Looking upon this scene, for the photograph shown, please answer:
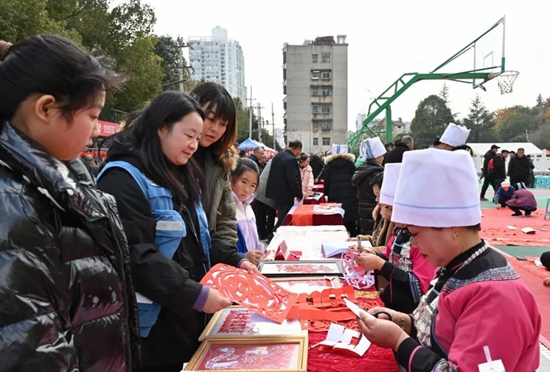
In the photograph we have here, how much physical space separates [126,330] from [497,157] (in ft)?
44.6

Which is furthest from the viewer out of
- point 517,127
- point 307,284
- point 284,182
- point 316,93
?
point 517,127

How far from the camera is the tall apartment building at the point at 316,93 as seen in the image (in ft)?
171

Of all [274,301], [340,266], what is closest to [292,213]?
[340,266]

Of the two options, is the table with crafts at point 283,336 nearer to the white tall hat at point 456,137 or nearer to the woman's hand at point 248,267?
the woman's hand at point 248,267

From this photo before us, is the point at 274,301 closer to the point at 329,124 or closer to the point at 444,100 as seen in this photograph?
the point at 329,124

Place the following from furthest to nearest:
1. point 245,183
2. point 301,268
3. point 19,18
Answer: point 19,18 → point 245,183 → point 301,268

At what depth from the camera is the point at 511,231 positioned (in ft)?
25.1

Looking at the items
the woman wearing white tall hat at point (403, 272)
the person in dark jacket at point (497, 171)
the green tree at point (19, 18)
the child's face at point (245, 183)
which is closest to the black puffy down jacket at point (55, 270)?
the woman wearing white tall hat at point (403, 272)

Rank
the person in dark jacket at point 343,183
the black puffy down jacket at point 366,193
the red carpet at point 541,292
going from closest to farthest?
the red carpet at point 541,292
the black puffy down jacket at point 366,193
the person in dark jacket at point 343,183

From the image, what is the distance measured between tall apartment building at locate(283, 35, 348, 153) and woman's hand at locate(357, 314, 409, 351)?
5044 cm

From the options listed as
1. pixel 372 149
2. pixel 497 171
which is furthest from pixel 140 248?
pixel 497 171

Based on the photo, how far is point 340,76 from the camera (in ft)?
174

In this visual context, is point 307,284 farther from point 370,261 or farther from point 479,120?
point 479,120

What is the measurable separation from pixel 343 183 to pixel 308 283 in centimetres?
473
